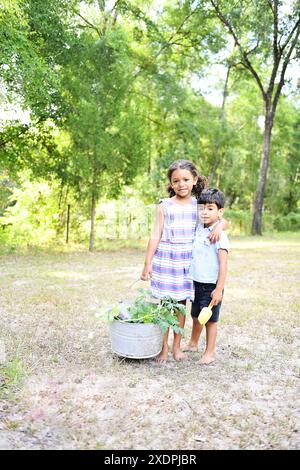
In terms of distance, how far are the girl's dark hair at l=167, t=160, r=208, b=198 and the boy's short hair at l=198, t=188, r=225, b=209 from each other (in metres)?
0.19

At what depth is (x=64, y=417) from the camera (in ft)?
8.08

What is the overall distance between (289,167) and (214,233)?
22.8 m

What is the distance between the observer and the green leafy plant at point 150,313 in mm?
3217

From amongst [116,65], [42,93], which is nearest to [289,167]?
[116,65]

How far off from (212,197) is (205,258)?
524 mm

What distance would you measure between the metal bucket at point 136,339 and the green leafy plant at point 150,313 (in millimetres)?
64

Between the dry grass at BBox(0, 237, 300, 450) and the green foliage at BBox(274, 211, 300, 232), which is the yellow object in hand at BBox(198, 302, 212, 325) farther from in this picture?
the green foliage at BBox(274, 211, 300, 232)

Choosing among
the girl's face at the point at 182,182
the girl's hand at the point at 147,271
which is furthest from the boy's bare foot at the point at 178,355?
the girl's face at the point at 182,182

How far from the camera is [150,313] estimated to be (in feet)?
10.8

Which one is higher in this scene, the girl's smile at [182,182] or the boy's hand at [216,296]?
the girl's smile at [182,182]

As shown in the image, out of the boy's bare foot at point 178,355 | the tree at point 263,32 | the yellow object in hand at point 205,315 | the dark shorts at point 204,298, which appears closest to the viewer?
the yellow object in hand at point 205,315

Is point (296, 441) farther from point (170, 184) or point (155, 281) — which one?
point (170, 184)

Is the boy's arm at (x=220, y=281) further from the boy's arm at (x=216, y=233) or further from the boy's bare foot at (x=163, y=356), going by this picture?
the boy's bare foot at (x=163, y=356)

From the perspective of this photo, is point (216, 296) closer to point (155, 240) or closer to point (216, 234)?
point (216, 234)
